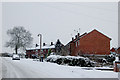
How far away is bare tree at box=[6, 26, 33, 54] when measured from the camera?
69625 millimetres

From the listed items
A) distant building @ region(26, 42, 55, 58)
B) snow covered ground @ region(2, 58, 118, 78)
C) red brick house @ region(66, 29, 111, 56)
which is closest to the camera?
snow covered ground @ region(2, 58, 118, 78)

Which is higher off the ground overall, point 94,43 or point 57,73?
point 94,43

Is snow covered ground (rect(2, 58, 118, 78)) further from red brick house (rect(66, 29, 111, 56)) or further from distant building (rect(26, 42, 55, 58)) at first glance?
distant building (rect(26, 42, 55, 58))

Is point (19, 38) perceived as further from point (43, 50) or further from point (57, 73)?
point (57, 73)

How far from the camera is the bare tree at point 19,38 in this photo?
69.6m

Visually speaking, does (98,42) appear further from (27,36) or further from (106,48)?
(27,36)

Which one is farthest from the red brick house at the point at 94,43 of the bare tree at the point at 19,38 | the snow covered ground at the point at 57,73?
the bare tree at the point at 19,38

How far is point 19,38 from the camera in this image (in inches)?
2778

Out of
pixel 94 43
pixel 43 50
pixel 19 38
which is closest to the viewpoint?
pixel 94 43

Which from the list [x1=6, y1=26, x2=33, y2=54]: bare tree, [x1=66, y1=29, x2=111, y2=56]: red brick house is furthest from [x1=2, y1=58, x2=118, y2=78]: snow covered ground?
[x1=6, y1=26, x2=33, y2=54]: bare tree

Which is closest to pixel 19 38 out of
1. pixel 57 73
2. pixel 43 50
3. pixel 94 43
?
pixel 43 50

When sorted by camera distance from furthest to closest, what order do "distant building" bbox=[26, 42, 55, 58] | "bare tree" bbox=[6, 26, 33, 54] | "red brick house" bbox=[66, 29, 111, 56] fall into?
"distant building" bbox=[26, 42, 55, 58] → "bare tree" bbox=[6, 26, 33, 54] → "red brick house" bbox=[66, 29, 111, 56]

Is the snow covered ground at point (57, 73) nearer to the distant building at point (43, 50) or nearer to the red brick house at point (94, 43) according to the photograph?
the red brick house at point (94, 43)

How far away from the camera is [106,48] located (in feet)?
140
